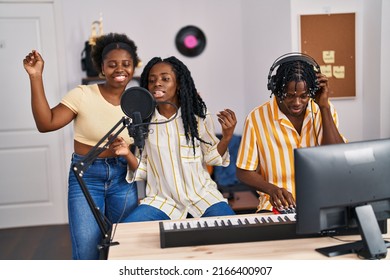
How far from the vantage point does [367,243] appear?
1.32m

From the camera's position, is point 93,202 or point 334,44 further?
point 334,44

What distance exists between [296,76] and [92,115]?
1.01m

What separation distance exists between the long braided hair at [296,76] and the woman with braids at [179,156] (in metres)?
0.26

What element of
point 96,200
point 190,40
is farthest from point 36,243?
point 190,40

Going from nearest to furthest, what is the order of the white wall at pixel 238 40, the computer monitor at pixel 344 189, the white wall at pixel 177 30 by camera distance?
the computer monitor at pixel 344 189 < the white wall at pixel 238 40 < the white wall at pixel 177 30

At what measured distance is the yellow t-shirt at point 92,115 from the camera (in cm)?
217

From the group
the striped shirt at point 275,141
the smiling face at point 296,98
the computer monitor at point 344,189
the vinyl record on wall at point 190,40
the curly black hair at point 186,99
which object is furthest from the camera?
the vinyl record on wall at point 190,40

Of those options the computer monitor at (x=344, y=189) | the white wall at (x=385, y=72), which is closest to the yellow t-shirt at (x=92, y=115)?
the computer monitor at (x=344, y=189)

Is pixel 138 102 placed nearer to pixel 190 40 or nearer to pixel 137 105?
pixel 137 105

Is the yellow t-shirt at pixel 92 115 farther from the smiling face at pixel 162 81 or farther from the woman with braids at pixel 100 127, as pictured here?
the smiling face at pixel 162 81

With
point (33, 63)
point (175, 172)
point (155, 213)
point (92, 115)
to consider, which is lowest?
point (155, 213)

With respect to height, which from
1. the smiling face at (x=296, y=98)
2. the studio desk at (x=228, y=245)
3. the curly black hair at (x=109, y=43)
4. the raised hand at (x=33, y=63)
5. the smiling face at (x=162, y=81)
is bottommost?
the studio desk at (x=228, y=245)

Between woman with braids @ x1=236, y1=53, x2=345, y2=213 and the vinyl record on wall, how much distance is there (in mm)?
2438
